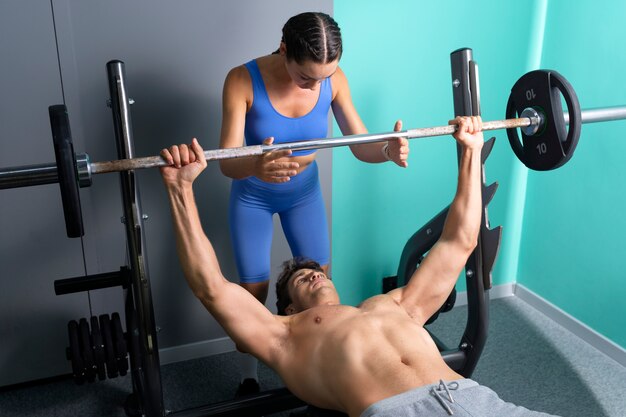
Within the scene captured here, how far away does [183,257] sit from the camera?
5.15 ft

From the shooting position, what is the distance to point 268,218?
2.16 meters

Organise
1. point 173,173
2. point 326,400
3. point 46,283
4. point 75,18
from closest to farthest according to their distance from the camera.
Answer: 1. point 173,173
2. point 326,400
3. point 75,18
4. point 46,283

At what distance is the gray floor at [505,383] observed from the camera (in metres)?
2.32

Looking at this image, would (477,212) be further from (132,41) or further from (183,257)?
(132,41)

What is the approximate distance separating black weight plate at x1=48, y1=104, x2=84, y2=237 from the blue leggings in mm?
815

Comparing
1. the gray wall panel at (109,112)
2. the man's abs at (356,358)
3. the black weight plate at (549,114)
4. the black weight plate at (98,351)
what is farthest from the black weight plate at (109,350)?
the black weight plate at (549,114)

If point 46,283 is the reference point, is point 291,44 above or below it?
above

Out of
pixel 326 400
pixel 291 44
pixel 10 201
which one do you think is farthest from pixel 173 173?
pixel 10 201

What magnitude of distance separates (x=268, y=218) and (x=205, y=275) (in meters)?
0.61

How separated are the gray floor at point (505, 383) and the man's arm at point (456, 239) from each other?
0.79m

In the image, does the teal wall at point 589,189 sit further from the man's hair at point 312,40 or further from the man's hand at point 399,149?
the man's hair at point 312,40

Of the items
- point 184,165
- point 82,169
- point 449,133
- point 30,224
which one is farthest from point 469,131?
point 30,224

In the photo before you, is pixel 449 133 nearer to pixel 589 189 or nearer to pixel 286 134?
pixel 286 134

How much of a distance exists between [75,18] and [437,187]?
1.63m
